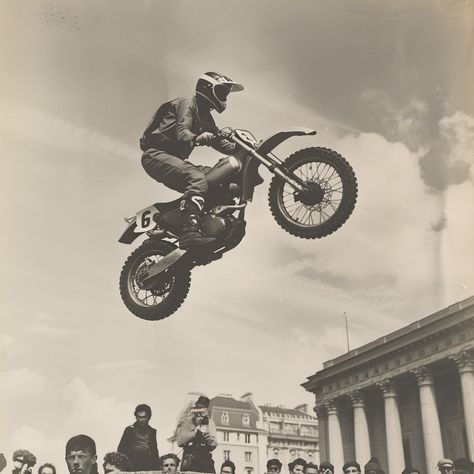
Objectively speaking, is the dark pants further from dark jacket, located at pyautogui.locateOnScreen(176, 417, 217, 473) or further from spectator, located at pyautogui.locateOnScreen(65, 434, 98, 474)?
spectator, located at pyautogui.locateOnScreen(65, 434, 98, 474)

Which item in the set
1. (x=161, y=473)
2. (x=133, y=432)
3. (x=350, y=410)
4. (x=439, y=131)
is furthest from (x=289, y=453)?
(x=350, y=410)

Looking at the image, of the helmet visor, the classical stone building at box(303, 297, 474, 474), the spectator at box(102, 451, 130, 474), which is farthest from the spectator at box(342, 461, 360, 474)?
the helmet visor

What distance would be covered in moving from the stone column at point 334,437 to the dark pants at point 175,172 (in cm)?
722

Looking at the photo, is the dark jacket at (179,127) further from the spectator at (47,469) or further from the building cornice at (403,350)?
the spectator at (47,469)

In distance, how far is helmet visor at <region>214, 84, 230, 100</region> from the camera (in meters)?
9.51

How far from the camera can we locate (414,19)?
10.4 m

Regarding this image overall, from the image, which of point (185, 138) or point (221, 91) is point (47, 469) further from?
point (221, 91)

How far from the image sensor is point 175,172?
371 inches

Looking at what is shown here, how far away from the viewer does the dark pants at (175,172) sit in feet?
29.8

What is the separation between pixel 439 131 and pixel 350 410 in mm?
8642

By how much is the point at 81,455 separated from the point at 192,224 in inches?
133

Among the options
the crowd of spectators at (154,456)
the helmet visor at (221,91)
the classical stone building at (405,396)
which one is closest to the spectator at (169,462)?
the crowd of spectators at (154,456)

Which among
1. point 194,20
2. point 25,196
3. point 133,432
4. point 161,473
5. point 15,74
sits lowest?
point 161,473

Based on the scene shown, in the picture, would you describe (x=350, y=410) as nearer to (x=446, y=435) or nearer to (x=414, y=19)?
(x=446, y=435)
